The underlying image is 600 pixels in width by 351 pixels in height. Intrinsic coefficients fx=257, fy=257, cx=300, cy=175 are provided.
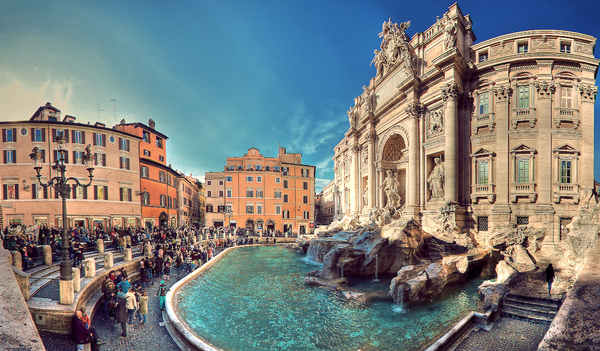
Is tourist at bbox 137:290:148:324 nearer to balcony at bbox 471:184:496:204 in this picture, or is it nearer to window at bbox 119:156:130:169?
balcony at bbox 471:184:496:204

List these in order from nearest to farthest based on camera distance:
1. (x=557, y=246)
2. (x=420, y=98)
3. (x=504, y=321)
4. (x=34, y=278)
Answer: (x=504, y=321), (x=34, y=278), (x=557, y=246), (x=420, y=98)

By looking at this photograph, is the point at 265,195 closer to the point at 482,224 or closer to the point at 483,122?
the point at 482,224

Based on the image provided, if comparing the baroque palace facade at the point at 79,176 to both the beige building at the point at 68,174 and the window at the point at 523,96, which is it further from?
the window at the point at 523,96

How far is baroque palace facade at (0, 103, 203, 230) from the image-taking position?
2553 cm

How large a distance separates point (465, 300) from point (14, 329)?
46.4 feet

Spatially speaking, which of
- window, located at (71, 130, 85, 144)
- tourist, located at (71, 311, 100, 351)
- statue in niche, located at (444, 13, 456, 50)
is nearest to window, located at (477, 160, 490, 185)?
statue in niche, located at (444, 13, 456, 50)

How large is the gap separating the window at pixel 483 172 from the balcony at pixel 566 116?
4600 millimetres

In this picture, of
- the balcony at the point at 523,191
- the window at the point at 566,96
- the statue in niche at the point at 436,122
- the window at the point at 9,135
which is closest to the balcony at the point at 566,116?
the window at the point at 566,96

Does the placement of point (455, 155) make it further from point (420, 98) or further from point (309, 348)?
point (309, 348)

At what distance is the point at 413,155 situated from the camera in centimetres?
2236

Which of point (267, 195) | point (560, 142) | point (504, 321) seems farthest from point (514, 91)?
point (267, 195)

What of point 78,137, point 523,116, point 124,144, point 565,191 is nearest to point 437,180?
point 523,116

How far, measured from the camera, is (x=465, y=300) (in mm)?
11461

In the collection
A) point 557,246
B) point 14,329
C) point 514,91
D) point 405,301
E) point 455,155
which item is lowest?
point 405,301
